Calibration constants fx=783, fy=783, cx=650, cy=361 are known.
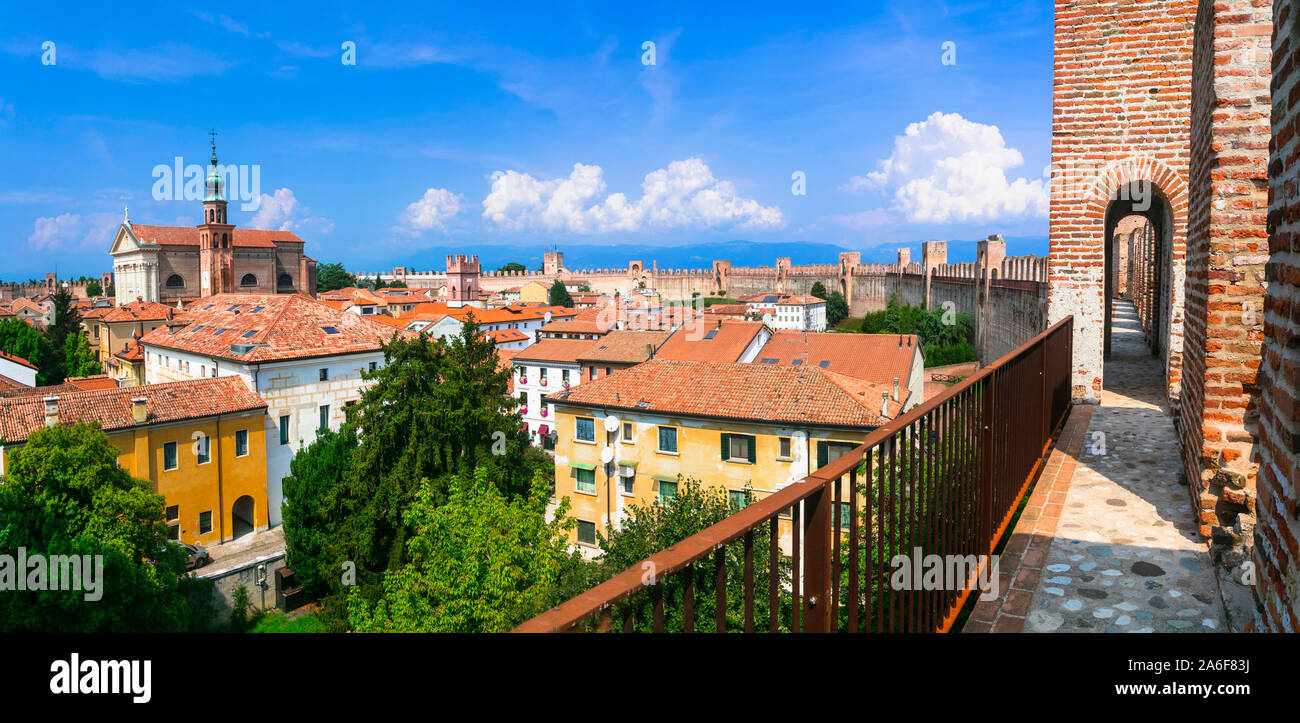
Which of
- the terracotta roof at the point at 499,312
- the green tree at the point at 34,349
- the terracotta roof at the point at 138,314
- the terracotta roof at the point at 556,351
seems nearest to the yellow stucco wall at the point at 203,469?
the terracotta roof at the point at 556,351

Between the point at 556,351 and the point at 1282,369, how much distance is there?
40801 millimetres

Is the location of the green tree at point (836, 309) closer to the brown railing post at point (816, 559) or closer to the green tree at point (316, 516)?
the green tree at point (316, 516)

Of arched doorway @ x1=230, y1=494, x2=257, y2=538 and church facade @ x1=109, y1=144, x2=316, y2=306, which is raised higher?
church facade @ x1=109, y1=144, x2=316, y2=306

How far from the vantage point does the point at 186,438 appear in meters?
23.6

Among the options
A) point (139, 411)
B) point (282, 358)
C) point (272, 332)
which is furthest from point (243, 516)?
point (272, 332)

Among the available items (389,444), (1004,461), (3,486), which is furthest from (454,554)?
(1004,461)

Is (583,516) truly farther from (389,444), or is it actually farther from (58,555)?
(58,555)

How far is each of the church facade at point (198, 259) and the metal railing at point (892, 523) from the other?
2772 inches

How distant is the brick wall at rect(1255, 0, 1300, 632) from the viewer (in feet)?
7.39

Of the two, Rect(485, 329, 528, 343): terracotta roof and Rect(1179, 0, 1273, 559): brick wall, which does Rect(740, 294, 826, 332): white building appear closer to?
Rect(485, 329, 528, 343): terracotta roof

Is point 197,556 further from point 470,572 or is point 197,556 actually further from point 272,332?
point 470,572

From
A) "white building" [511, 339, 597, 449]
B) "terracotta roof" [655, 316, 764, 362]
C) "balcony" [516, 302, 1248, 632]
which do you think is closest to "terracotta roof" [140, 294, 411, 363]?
"white building" [511, 339, 597, 449]

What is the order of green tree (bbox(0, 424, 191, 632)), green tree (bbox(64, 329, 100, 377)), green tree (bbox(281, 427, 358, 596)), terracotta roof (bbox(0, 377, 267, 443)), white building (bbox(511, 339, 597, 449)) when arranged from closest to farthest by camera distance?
green tree (bbox(0, 424, 191, 632))
terracotta roof (bbox(0, 377, 267, 443))
green tree (bbox(281, 427, 358, 596))
white building (bbox(511, 339, 597, 449))
green tree (bbox(64, 329, 100, 377))

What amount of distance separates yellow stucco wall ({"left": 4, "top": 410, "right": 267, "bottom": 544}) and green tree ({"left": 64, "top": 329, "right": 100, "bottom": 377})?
104ft
